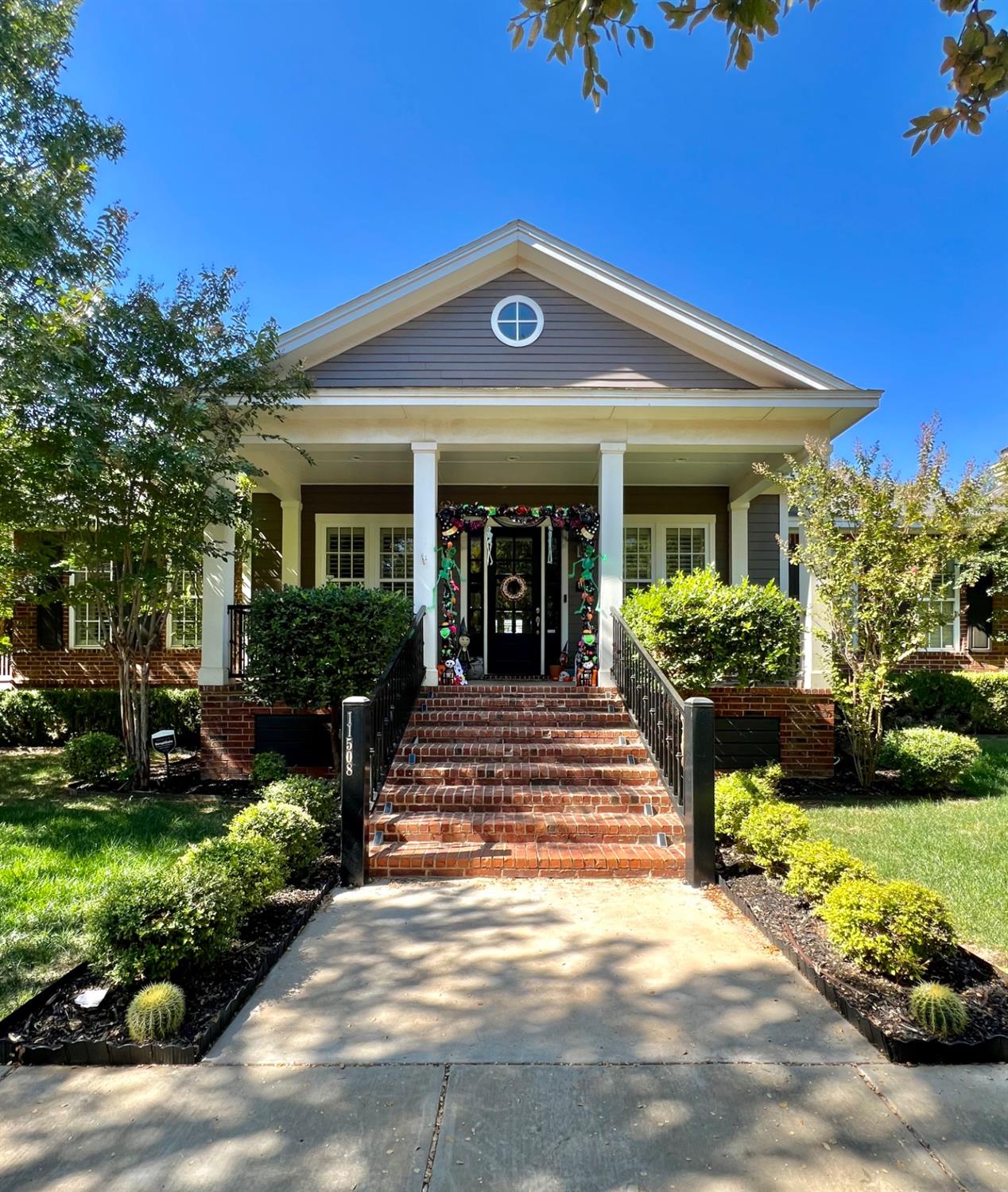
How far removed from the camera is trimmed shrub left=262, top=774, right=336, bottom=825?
497 cm

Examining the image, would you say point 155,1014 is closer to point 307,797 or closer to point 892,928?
point 307,797

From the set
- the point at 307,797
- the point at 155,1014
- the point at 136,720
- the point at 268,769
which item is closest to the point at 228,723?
the point at 136,720

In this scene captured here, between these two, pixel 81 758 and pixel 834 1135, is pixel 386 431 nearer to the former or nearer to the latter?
pixel 81 758

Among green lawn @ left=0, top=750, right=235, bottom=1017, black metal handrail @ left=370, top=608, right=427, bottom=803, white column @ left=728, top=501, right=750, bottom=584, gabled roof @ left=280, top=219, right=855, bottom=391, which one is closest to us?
green lawn @ left=0, top=750, right=235, bottom=1017

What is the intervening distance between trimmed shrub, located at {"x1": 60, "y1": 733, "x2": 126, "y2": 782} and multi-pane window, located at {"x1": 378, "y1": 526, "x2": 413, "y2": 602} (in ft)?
13.8

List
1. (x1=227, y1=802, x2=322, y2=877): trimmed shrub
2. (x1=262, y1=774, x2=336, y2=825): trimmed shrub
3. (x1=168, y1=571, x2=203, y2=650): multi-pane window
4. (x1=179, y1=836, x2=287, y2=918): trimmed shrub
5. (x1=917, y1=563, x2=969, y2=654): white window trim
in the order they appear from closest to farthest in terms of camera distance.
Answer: (x1=179, y1=836, x2=287, y2=918): trimmed shrub, (x1=227, y1=802, x2=322, y2=877): trimmed shrub, (x1=262, y1=774, x2=336, y2=825): trimmed shrub, (x1=168, y1=571, x2=203, y2=650): multi-pane window, (x1=917, y1=563, x2=969, y2=654): white window trim

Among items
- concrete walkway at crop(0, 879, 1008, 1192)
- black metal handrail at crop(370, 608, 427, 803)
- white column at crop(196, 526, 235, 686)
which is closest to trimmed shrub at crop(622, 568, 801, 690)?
black metal handrail at crop(370, 608, 427, 803)

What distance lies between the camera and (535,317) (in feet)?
26.5

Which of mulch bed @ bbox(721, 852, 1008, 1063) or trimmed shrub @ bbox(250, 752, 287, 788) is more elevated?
trimmed shrub @ bbox(250, 752, 287, 788)

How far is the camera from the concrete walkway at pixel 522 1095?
192 cm

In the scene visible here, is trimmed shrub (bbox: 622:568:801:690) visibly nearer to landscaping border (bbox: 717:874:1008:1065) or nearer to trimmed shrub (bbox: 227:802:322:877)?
trimmed shrub (bbox: 227:802:322:877)

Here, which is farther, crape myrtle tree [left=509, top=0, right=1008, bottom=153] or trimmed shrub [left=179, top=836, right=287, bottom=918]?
trimmed shrub [left=179, top=836, right=287, bottom=918]

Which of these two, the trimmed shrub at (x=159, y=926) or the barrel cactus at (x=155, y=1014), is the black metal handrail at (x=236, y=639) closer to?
the trimmed shrub at (x=159, y=926)

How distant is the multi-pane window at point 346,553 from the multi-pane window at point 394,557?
0.88 ft
